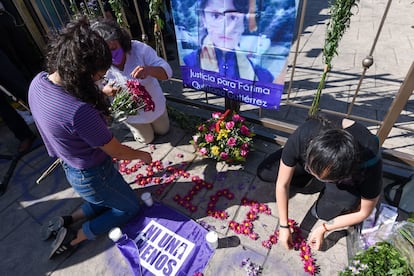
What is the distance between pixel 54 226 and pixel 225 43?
8.11 ft

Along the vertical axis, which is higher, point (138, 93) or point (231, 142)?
point (138, 93)

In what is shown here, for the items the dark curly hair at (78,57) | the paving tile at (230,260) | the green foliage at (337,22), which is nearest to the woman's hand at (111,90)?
the dark curly hair at (78,57)

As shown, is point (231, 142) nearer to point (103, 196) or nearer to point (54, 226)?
point (103, 196)

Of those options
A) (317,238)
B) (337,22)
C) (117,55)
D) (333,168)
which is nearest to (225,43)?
(337,22)

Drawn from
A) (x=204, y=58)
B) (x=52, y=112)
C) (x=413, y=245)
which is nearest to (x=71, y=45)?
(x=52, y=112)

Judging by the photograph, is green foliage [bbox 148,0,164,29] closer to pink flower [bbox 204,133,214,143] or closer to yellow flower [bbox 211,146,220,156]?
pink flower [bbox 204,133,214,143]

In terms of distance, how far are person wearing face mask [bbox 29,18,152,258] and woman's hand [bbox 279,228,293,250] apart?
1.37 meters

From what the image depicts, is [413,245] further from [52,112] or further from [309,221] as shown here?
[52,112]

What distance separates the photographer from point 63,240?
89.3 inches

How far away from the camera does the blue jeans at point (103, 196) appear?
6.62 feet

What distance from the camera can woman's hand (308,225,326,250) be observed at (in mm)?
2152

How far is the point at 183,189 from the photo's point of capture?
2.90 metres

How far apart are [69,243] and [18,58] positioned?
122 inches

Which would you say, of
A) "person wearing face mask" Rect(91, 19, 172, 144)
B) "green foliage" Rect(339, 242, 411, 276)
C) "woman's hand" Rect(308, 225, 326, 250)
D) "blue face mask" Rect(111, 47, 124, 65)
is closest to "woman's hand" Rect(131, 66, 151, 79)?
"person wearing face mask" Rect(91, 19, 172, 144)
